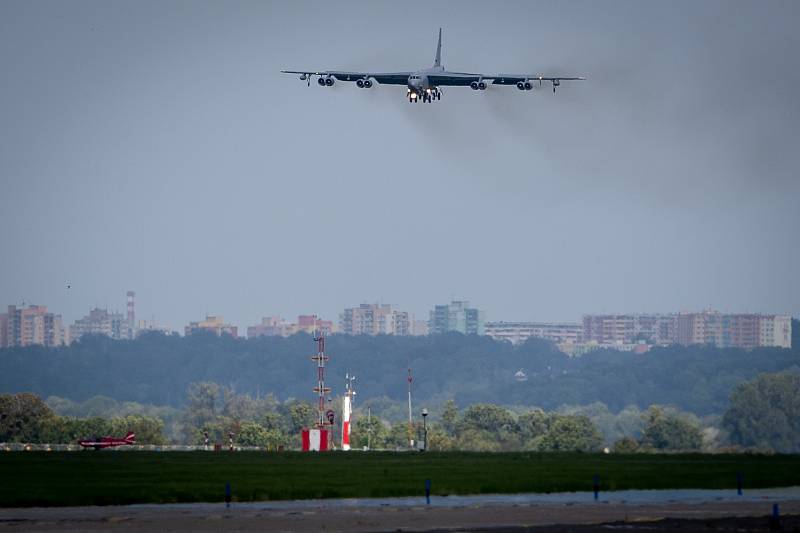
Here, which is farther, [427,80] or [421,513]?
[427,80]

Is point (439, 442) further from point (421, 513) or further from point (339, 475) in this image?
point (421, 513)

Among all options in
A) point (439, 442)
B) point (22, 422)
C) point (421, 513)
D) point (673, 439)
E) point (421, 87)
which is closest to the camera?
point (421, 513)

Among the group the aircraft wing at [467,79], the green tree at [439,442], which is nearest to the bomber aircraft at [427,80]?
the aircraft wing at [467,79]

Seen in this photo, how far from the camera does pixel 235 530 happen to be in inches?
2234

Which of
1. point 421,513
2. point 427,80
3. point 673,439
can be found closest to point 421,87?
point 427,80

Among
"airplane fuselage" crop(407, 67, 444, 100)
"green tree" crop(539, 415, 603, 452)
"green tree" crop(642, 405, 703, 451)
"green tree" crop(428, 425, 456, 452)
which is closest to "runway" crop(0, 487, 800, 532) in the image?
"airplane fuselage" crop(407, 67, 444, 100)

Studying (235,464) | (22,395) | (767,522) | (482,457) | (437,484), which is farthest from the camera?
(22,395)

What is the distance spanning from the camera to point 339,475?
8675 centimetres

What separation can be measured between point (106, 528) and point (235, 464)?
4147 cm

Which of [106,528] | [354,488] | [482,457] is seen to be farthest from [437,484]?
[482,457]

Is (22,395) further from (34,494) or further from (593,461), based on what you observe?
(34,494)

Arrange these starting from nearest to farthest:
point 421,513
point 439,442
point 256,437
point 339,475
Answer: point 421,513 → point 339,475 → point 439,442 → point 256,437

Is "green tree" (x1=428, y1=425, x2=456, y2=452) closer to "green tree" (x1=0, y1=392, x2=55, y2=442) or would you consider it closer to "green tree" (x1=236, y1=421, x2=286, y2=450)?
"green tree" (x1=236, y1=421, x2=286, y2=450)

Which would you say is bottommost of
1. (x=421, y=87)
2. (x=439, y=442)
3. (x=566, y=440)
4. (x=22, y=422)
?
(x=439, y=442)
